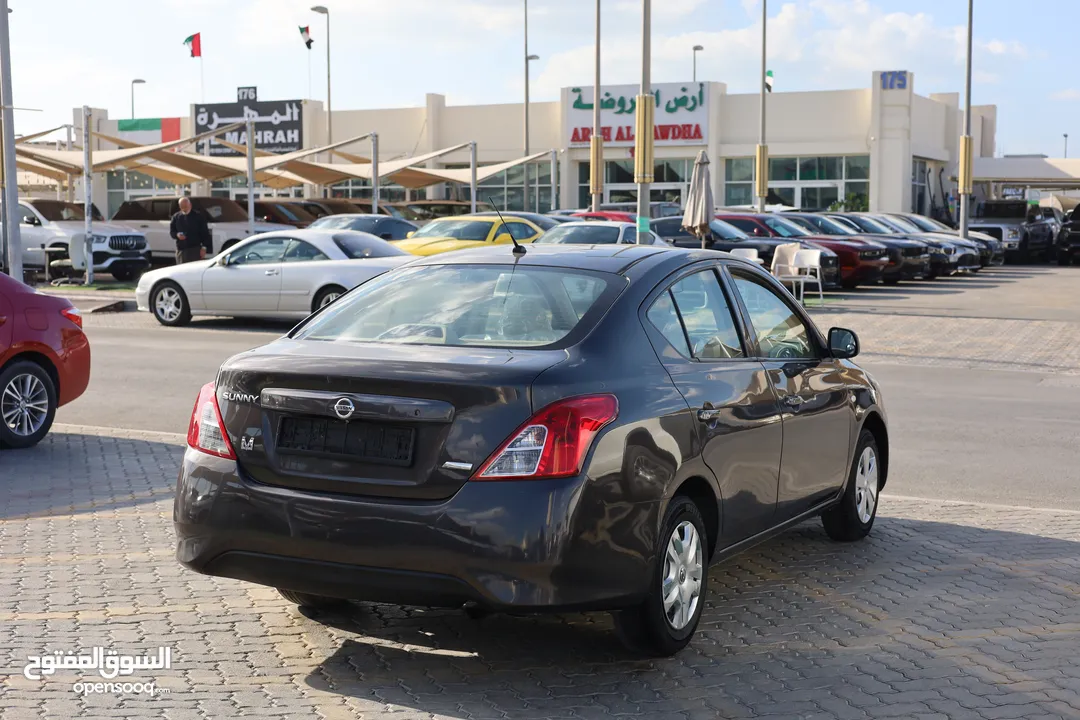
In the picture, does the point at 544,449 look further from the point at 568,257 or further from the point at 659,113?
the point at 659,113

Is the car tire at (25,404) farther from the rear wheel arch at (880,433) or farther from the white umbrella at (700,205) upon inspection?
the white umbrella at (700,205)

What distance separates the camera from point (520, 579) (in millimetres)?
4504

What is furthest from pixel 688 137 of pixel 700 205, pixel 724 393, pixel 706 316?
pixel 724 393

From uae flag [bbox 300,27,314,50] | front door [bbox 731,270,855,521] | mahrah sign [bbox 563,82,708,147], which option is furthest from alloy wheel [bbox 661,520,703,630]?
uae flag [bbox 300,27,314,50]

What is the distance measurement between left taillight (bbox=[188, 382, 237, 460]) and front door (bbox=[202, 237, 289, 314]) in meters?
14.4

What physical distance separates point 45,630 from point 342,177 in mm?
35408

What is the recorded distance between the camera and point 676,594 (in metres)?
5.07

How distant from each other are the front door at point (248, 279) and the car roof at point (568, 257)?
45.0ft

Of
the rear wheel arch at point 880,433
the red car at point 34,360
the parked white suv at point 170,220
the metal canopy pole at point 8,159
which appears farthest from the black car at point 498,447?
the parked white suv at point 170,220

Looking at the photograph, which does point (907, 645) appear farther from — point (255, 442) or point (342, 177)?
point (342, 177)

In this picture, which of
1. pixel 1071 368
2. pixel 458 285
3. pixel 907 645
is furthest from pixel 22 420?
pixel 1071 368

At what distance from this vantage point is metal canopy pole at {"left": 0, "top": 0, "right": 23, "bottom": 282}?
20.6 metres

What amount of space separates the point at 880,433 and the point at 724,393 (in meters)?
2.23

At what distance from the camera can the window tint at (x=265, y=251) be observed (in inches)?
774
